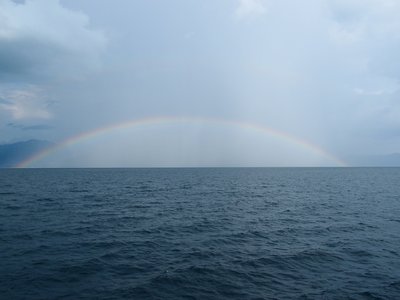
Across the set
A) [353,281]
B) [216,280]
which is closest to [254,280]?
[216,280]

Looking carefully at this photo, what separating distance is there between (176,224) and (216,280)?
17.1m

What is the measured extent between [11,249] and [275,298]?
21.0 meters

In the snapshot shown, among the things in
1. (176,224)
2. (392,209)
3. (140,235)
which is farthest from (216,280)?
(392,209)

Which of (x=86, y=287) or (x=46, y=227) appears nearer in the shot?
(x=86, y=287)

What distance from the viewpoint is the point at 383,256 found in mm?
24688

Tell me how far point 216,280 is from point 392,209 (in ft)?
142

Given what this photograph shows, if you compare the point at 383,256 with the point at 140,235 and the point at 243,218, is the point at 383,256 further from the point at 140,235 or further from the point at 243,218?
the point at 140,235

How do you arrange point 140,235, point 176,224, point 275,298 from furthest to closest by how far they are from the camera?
point 176,224 → point 140,235 → point 275,298

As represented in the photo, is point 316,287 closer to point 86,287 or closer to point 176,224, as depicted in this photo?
point 86,287

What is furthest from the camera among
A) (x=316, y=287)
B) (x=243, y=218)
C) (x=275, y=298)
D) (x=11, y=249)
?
(x=243, y=218)

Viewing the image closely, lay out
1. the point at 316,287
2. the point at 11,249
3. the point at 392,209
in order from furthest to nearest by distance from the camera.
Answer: the point at 392,209 < the point at 11,249 < the point at 316,287

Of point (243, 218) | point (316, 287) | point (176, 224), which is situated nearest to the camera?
point (316, 287)

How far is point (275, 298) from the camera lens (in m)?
16.7

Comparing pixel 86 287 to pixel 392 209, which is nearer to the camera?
pixel 86 287
